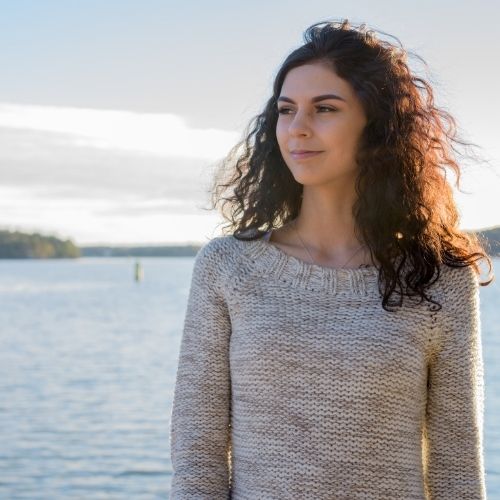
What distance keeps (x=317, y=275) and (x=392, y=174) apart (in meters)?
0.29

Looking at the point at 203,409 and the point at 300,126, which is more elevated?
the point at 300,126

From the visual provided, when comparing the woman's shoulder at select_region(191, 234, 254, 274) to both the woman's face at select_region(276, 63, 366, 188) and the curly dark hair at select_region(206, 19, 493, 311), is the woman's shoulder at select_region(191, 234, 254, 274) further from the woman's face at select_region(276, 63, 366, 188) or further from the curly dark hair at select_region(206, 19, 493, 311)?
the woman's face at select_region(276, 63, 366, 188)

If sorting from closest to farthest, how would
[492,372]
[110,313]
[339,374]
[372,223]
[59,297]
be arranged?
[339,374] → [372,223] → [492,372] → [110,313] → [59,297]

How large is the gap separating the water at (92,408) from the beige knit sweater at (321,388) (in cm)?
690

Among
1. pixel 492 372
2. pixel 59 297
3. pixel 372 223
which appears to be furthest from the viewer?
pixel 59 297

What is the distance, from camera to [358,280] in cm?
240

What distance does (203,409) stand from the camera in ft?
7.68

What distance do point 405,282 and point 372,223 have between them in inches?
6.1

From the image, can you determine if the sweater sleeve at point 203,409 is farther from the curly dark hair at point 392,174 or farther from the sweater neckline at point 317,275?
the curly dark hair at point 392,174

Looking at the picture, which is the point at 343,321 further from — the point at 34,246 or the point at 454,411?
the point at 34,246

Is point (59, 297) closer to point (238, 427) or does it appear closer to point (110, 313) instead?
point (110, 313)

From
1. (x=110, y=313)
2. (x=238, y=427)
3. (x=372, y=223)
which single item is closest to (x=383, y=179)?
(x=372, y=223)

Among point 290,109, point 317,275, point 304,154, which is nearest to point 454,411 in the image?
point 317,275

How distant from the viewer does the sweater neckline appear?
2393 mm
